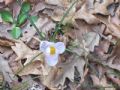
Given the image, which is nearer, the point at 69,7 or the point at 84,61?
the point at 84,61

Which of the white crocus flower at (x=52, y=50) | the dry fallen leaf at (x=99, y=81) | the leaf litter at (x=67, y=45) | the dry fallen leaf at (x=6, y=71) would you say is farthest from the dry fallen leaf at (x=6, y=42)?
the dry fallen leaf at (x=99, y=81)

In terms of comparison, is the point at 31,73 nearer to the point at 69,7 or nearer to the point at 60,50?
the point at 60,50

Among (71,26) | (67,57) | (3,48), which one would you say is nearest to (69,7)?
(71,26)

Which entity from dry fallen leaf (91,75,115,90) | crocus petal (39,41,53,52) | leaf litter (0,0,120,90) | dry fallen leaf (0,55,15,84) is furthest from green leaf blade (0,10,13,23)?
dry fallen leaf (91,75,115,90)

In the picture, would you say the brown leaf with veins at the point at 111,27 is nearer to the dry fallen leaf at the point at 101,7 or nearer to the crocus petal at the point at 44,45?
the dry fallen leaf at the point at 101,7

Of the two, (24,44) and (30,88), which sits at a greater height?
(24,44)

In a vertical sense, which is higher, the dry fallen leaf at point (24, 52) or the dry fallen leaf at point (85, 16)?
the dry fallen leaf at point (85, 16)

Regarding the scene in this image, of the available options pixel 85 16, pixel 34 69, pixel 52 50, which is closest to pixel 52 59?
pixel 52 50

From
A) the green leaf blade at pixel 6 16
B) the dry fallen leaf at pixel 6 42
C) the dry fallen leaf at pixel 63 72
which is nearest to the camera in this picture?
the dry fallen leaf at pixel 63 72
